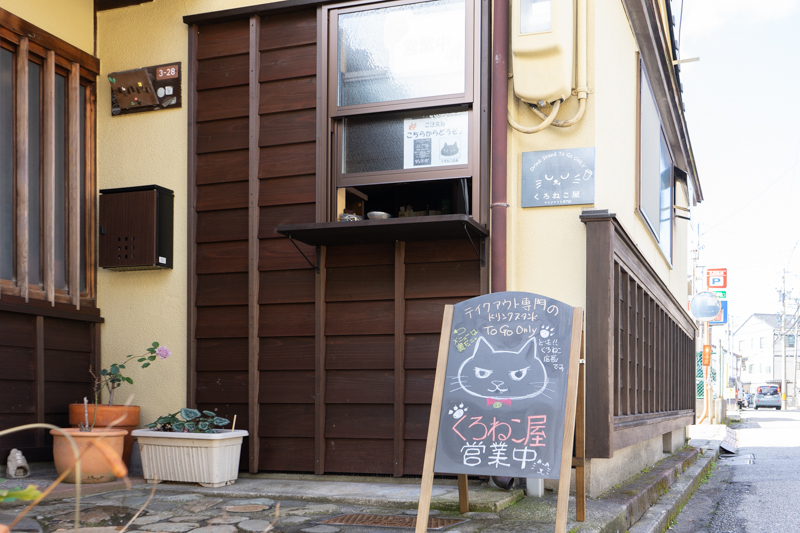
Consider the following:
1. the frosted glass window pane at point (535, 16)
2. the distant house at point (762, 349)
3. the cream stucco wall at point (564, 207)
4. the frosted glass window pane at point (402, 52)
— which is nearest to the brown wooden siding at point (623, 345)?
the cream stucco wall at point (564, 207)

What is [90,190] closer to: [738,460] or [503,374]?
[503,374]

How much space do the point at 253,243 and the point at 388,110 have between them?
4.75 ft

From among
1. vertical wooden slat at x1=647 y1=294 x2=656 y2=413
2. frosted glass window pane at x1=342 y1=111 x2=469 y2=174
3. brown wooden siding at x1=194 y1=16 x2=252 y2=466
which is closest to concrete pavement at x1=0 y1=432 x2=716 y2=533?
brown wooden siding at x1=194 y1=16 x2=252 y2=466

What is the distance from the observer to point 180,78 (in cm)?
591

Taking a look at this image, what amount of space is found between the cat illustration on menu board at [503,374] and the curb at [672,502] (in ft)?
5.51

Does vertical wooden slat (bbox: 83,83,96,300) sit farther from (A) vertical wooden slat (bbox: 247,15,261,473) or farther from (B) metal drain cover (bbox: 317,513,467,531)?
(B) metal drain cover (bbox: 317,513,467,531)

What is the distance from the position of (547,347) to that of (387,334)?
163 centimetres

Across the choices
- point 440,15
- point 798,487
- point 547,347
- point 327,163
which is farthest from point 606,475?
point 798,487

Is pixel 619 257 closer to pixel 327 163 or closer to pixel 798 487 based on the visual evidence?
pixel 327 163

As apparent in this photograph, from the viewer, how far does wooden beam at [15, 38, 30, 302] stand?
5.29 m

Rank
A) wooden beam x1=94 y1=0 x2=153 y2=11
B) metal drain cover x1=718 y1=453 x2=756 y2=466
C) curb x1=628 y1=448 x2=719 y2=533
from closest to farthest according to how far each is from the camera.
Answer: curb x1=628 y1=448 x2=719 y2=533, wooden beam x1=94 y1=0 x2=153 y2=11, metal drain cover x1=718 y1=453 x2=756 y2=466

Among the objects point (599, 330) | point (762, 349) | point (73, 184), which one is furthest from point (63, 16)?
point (762, 349)

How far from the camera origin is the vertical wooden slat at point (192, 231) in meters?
5.68

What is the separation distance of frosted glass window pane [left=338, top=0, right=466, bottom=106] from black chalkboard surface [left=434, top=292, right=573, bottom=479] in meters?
1.95
